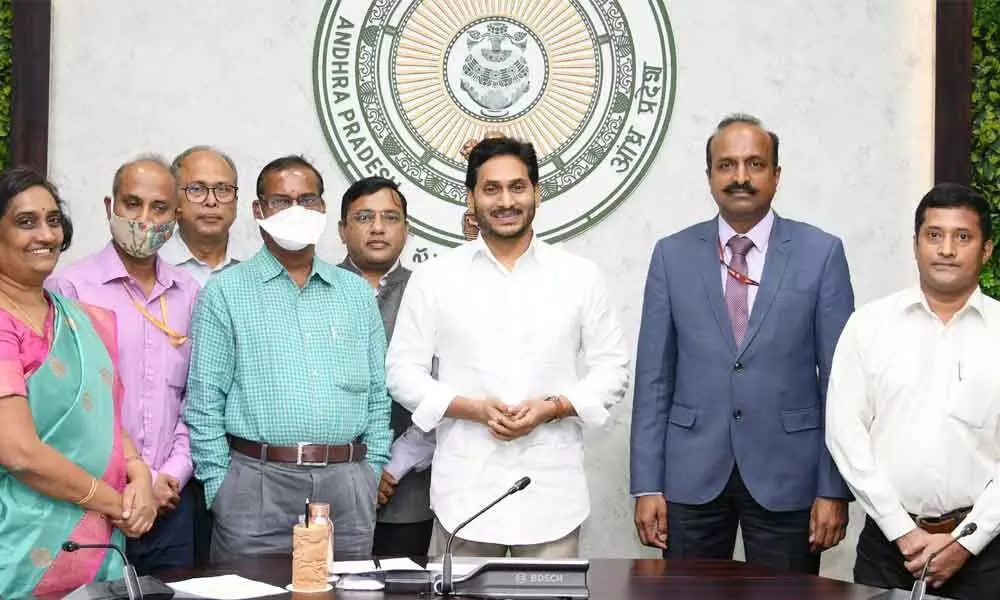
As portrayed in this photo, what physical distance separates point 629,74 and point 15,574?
2.81m

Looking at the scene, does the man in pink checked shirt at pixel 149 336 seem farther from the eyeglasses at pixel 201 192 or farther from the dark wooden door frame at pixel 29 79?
the dark wooden door frame at pixel 29 79

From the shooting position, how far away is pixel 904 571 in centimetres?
313

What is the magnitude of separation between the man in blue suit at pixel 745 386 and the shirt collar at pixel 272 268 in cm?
96

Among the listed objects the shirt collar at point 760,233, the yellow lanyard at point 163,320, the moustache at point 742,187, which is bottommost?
the yellow lanyard at point 163,320

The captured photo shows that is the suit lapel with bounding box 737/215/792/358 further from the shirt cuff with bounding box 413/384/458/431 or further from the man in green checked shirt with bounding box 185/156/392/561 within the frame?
the man in green checked shirt with bounding box 185/156/392/561

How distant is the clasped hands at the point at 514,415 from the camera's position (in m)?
3.19

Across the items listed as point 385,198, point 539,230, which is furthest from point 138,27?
point 539,230

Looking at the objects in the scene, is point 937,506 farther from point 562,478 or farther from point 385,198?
point 385,198

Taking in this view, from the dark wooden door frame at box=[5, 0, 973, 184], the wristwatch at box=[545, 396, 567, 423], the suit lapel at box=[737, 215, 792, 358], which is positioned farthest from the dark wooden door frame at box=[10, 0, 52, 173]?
the suit lapel at box=[737, 215, 792, 358]

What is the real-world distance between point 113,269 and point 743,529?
1931 millimetres

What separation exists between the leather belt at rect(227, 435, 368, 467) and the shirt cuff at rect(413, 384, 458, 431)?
225mm

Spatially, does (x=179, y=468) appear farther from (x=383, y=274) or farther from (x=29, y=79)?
(x=29, y=79)

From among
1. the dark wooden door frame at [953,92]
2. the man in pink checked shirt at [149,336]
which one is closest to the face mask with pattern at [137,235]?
the man in pink checked shirt at [149,336]

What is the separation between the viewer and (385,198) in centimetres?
372
